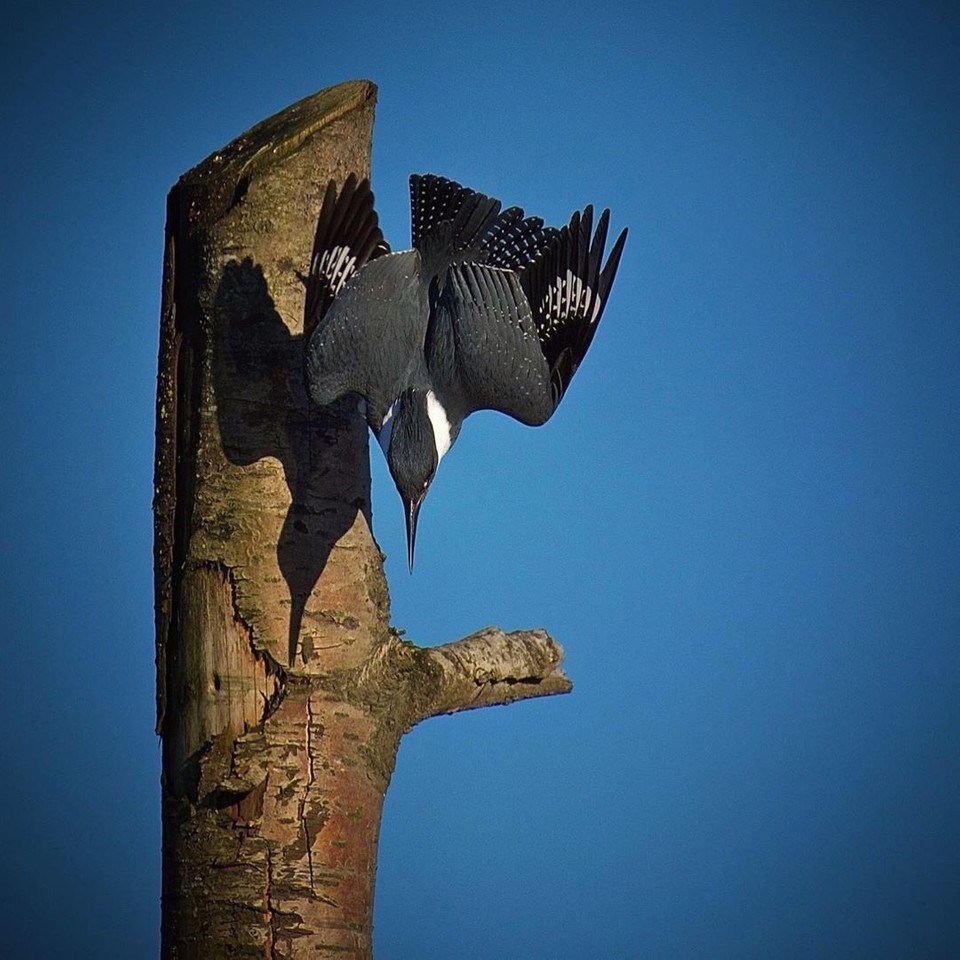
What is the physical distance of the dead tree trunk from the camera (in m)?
1.76

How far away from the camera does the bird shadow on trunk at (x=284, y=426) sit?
1.87 meters

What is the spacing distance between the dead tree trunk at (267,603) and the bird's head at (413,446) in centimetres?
7

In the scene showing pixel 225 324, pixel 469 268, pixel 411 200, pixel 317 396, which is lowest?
pixel 317 396

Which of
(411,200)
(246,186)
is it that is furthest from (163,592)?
(411,200)

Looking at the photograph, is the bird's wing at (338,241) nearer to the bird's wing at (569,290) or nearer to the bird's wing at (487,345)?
the bird's wing at (487,345)

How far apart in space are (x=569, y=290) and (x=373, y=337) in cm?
41

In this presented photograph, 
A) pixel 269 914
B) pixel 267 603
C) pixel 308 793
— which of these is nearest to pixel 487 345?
pixel 267 603

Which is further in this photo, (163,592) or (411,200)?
(411,200)

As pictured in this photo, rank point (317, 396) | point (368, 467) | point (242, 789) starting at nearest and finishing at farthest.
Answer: point (242, 789) < point (317, 396) < point (368, 467)

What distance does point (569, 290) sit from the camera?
2.19m

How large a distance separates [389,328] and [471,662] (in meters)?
0.60

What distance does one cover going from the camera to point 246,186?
6.30ft

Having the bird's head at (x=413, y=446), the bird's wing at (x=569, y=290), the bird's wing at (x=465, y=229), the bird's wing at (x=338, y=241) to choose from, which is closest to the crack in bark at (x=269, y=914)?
the bird's head at (x=413, y=446)

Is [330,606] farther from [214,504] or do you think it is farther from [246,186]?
[246,186]
